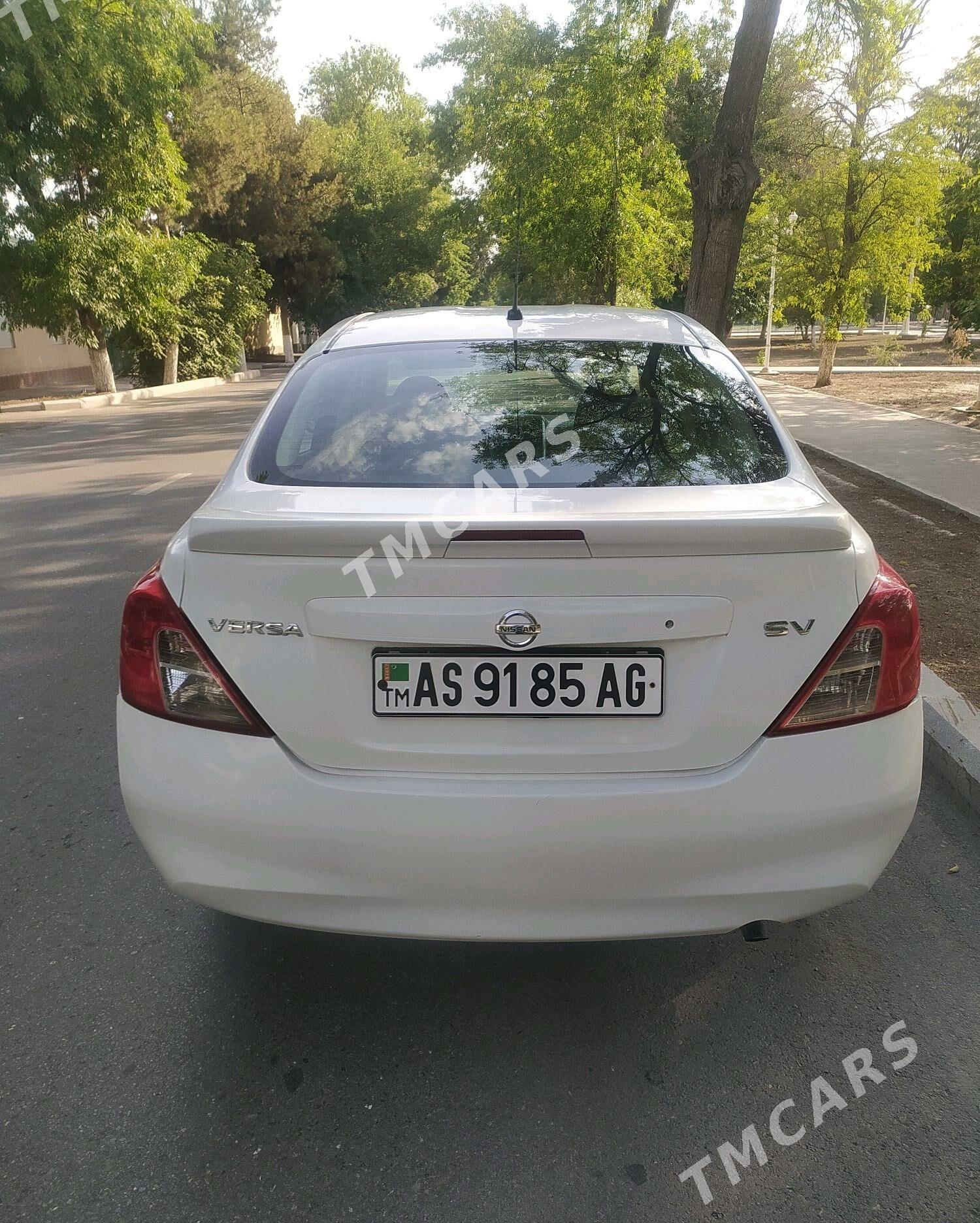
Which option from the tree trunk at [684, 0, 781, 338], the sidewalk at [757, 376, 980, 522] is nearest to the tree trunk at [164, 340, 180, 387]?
the sidewalk at [757, 376, 980, 522]

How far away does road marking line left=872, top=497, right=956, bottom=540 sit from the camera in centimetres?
833

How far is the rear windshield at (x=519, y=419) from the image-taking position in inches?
102

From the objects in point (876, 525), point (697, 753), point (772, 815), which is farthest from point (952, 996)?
point (876, 525)

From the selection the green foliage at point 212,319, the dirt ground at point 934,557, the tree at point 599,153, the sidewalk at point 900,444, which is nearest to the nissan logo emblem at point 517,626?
the dirt ground at point 934,557

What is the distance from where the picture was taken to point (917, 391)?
77.2ft

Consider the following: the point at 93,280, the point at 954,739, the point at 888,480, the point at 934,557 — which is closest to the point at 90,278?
the point at 93,280

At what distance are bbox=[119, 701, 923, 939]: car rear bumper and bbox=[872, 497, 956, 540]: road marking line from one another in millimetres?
6578

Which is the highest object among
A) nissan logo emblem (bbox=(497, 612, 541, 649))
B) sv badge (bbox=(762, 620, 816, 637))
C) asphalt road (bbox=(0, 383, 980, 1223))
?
nissan logo emblem (bbox=(497, 612, 541, 649))

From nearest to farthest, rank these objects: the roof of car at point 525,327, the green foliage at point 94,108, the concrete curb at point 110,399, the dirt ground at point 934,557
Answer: the roof of car at point 525,327 < the dirt ground at point 934,557 < the green foliage at point 94,108 < the concrete curb at point 110,399

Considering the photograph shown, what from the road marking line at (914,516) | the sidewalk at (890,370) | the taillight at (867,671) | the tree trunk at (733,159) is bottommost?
the sidewalk at (890,370)

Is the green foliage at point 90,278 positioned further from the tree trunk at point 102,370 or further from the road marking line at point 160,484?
the road marking line at point 160,484

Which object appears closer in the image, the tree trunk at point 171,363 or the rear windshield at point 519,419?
the rear windshield at point 519,419

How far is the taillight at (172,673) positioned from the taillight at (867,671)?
1070 millimetres

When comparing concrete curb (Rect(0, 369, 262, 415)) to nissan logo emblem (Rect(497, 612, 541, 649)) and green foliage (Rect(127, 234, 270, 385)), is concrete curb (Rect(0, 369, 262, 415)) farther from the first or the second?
nissan logo emblem (Rect(497, 612, 541, 649))
